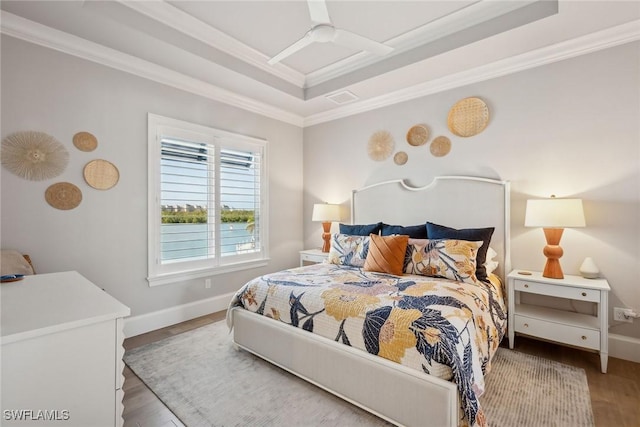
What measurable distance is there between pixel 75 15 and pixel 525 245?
430cm

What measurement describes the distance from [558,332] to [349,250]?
1.83 meters

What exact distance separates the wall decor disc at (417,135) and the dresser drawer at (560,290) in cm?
182

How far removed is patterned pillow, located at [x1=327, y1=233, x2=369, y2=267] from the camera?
3.01 metres

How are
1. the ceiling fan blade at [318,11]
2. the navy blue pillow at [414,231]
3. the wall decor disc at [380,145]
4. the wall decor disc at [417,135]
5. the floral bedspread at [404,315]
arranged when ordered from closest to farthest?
the floral bedspread at [404,315] < the ceiling fan blade at [318,11] < the navy blue pillow at [414,231] < the wall decor disc at [417,135] < the wall decor disc at [380,145]

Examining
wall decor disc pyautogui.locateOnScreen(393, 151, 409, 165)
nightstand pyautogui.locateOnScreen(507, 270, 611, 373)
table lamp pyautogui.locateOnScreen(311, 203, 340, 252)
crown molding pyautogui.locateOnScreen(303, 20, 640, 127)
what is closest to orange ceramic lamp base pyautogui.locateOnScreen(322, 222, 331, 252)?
table lamp pyautogui.locateOnScreen(311, 203, 340, 252)

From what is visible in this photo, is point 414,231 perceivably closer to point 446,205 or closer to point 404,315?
point 446,205

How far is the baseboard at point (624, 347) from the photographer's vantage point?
2410 mm

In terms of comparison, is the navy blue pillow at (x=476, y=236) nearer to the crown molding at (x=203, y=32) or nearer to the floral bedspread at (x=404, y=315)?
the floral bedspread at (x=404, y=315)

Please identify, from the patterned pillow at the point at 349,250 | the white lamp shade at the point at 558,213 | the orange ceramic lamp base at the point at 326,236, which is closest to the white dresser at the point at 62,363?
the patterned pillow at the point at 349,250

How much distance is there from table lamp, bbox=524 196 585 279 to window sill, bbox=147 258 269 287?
3.14 m

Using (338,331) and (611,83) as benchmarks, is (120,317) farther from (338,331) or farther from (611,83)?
(611,83)

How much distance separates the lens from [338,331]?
194cm

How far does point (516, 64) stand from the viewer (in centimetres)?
292

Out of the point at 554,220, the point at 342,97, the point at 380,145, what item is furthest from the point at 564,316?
the point at 342,97
